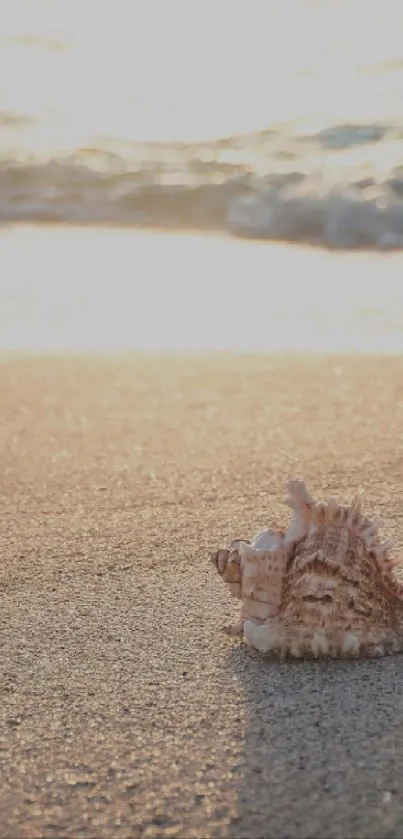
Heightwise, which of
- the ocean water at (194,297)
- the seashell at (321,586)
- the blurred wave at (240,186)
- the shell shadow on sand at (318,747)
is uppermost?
the blurred wave at (240,186)

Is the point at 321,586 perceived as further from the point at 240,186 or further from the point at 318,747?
the point at 240,186

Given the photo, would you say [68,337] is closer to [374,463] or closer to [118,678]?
[374,463]

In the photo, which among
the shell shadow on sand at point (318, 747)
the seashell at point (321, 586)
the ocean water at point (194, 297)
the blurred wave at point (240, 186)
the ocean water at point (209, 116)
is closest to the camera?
the shell shadow on sand at point (318, 747)

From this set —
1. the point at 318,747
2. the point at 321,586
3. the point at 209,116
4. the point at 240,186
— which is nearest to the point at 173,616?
the point at 321,586

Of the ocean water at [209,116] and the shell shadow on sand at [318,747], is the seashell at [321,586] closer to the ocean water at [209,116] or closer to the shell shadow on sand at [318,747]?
the shell shadow on sand at [318,747]

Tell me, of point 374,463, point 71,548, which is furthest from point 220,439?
point 71,548

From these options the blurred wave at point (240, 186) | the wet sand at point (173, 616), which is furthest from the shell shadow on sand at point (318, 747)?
the blurred wave at point (240, 186)
